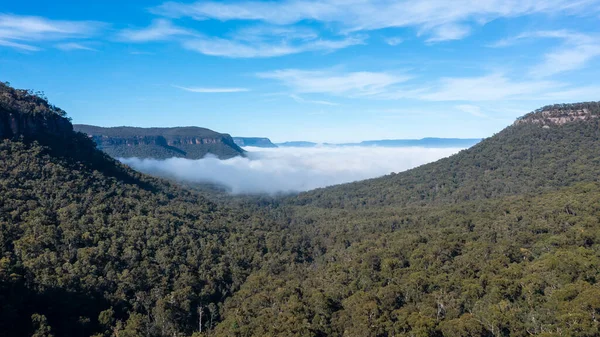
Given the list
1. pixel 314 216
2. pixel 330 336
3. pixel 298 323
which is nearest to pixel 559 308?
pixel 330 336

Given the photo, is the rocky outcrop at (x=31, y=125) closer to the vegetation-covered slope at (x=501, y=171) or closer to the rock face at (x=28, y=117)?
the rock face at (x=28, y=117)

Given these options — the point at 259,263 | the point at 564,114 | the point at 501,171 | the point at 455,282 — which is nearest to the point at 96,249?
the point at 259,263

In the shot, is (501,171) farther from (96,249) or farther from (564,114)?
(96,249)

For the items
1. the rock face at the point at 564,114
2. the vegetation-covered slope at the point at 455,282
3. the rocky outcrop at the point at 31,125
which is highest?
the rock face at the point at 564,114

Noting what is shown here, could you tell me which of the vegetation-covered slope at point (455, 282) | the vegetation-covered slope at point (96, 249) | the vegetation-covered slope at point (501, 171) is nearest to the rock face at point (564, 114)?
the vegetation-covered slope at point (501, 171)

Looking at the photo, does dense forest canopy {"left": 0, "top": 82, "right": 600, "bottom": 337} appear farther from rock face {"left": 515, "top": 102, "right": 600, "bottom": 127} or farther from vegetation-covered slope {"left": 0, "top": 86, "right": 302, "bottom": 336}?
rock face {"left": 515, "top": 102, "right": 600, "bottom": 127}

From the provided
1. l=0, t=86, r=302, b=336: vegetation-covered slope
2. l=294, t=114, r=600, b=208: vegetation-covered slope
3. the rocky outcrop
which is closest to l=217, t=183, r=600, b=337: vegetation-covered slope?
l=0, t=86, r=302, b=336: vegetation-covered slope
